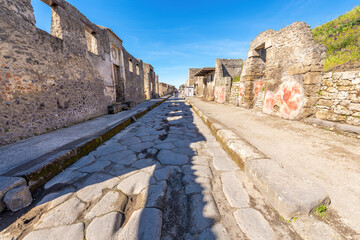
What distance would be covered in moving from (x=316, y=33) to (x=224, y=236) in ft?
24.9

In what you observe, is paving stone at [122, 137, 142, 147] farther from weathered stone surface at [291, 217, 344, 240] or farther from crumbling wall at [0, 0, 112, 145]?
weathered stone surface at [291, 217, 344, 240]

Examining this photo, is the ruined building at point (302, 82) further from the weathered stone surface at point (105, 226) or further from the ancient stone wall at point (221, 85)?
the weathered stone surface at point (105, 226)

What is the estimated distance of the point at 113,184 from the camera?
146 centimetres

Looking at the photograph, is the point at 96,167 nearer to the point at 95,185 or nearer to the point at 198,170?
the point at 95,185

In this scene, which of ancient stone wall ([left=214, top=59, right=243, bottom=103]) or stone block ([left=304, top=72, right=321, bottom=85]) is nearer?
stone block ([left=304, top=72, right=321, bottom=85])

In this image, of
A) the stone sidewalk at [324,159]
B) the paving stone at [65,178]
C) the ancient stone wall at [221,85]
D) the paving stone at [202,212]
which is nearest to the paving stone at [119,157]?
the paving stone at [65,178]

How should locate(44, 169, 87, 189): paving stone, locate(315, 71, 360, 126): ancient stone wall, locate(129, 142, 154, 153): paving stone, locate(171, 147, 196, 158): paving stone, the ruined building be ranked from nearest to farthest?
locate(44, 169, 87, 189): paving stone, locate(171, 147, 196, 158): paving stone, locate(129, 142, 154, 153): paving stone, locate(315, 71, 360, 126): ancient stone wall, the ruined building

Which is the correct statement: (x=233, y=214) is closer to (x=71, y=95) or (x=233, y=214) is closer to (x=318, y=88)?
(x=318, y=88)

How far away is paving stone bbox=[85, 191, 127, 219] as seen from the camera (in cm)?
110

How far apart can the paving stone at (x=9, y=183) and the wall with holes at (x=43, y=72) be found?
189cm

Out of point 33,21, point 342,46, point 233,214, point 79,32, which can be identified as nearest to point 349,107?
point 342,46

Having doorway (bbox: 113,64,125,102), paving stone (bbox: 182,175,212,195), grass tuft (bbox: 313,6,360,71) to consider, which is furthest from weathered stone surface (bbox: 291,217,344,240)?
doorway (bbox: 113,64,125,102)

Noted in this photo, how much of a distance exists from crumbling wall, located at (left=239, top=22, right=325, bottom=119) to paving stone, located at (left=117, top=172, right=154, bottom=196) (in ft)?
14.7

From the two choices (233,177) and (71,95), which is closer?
(233,177)
